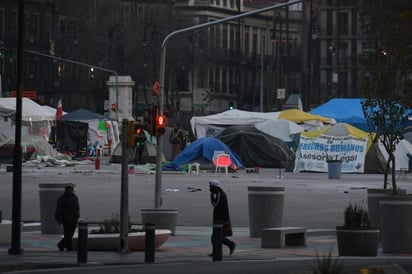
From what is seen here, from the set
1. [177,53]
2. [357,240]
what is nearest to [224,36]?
[177,53]

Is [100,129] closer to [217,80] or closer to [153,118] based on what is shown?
[153,118]

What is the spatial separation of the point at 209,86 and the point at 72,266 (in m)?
101

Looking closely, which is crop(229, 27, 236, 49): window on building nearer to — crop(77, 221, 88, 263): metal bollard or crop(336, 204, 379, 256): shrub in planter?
crop(336, 204, 379, 256): shrub in planter

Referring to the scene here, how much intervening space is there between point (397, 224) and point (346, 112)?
44674 mm

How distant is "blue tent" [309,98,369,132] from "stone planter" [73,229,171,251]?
4058 centimetres

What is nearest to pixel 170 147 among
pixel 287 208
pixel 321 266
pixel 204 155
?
pixel 204 155

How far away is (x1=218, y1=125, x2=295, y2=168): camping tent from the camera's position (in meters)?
63.8

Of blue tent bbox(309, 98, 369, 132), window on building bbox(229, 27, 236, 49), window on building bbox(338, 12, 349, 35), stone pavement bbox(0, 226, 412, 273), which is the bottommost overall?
stone pavement bbox(0, 226, 412, 273)

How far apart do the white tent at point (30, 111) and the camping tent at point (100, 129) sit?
10.9ft

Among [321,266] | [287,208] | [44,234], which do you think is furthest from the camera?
[287,208]

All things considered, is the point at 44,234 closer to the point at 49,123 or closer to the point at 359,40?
the point at 49,123

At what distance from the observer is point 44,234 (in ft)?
→ 97.2

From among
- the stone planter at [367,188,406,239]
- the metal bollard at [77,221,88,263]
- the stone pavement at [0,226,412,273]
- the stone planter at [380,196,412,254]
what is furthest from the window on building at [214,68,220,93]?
the metal bollard at [77,221,88,263]

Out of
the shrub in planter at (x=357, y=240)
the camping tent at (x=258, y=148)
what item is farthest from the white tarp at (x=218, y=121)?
the shrub in planter at (x=357, y=240)
